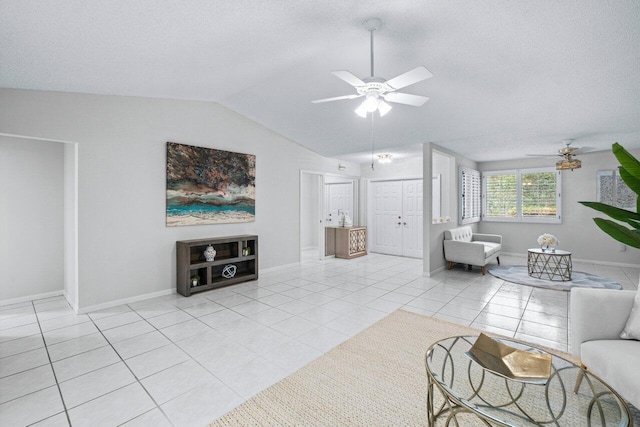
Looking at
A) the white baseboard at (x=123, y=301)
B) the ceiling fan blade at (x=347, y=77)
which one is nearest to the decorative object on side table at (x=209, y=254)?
the white baseboard at (x=123, y=301)

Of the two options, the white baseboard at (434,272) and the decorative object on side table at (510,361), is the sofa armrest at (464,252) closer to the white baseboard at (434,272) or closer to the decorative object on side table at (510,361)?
the white baseboard at (434,272)

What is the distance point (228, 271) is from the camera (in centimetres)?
477

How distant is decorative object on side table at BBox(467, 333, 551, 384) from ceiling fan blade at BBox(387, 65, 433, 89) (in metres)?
1.87

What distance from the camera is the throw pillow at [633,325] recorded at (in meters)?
1.85

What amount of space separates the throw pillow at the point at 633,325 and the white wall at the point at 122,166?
15.4 feet

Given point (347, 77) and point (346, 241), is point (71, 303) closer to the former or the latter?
point (347, 77)

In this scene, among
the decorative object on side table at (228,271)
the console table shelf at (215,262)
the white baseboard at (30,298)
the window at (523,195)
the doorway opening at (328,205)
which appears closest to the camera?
the white baseboard at (30,298)

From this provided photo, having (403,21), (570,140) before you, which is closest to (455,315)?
(403,21)

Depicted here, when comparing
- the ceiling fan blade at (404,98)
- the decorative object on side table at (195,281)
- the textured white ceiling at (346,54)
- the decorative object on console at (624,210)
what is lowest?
the decorative object on side table at (195,281)

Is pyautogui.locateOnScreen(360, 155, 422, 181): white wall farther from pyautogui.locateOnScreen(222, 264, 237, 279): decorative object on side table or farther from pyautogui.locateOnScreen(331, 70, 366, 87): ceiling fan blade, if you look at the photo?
pyautogui.locateOnScreen(331, 70, 366, 87): ceiling fan blade

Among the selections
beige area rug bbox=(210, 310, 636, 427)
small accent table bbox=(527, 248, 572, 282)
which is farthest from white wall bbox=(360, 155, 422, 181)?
beige area rug bbox=(210, 310, 636, 427)

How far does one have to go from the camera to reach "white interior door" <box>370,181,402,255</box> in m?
7.61

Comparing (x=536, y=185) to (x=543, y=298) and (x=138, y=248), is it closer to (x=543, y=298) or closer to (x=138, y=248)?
(x=543, y=298)

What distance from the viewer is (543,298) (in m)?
4.13
